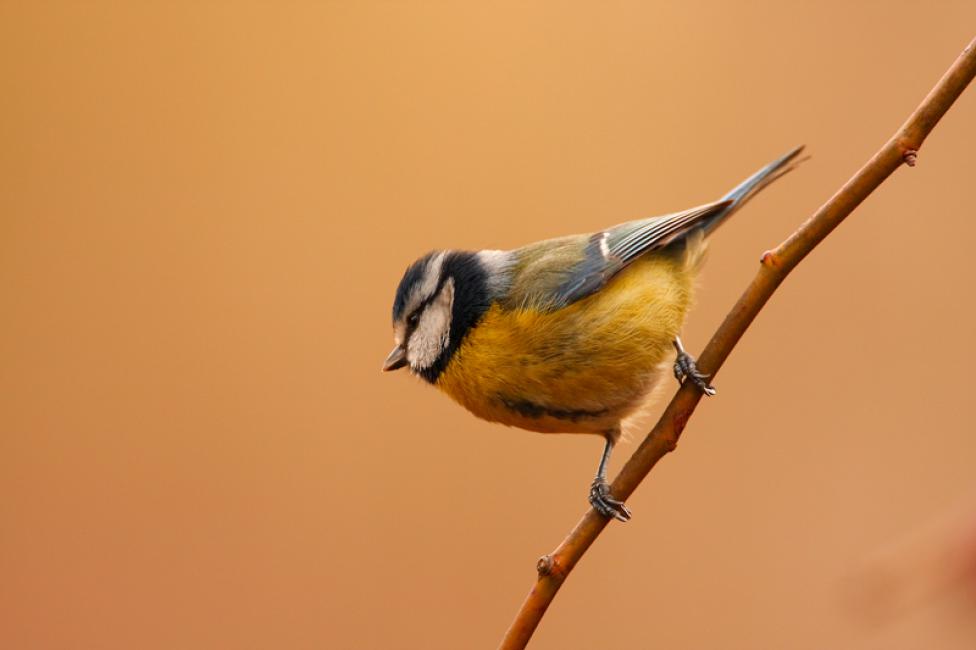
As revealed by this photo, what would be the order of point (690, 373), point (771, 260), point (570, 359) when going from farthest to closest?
1. point (570, 359)
2. point (690, 373)
3. point (771, 260)

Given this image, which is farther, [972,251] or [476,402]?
[972,251]

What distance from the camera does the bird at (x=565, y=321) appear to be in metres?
1.47

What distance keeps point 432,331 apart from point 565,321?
0.25 meters

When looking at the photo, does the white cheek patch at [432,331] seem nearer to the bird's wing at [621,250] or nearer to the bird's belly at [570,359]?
the bird's belly at [570,359]

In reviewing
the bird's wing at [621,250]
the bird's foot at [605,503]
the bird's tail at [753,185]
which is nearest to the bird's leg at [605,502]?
the bird's foot at [605,503]

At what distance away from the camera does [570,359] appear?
4.79 feet

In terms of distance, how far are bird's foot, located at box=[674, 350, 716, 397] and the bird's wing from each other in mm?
174

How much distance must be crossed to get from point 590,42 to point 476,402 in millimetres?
1574

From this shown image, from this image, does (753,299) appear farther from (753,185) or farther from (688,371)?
(753,185)

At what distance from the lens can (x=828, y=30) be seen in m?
2.63

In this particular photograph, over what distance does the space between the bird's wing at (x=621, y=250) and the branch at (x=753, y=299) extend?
294mm

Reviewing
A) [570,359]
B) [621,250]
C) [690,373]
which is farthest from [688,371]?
[621,250]

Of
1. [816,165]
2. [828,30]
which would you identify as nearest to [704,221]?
[816,165]

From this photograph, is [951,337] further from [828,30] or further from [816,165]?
[828,30]
